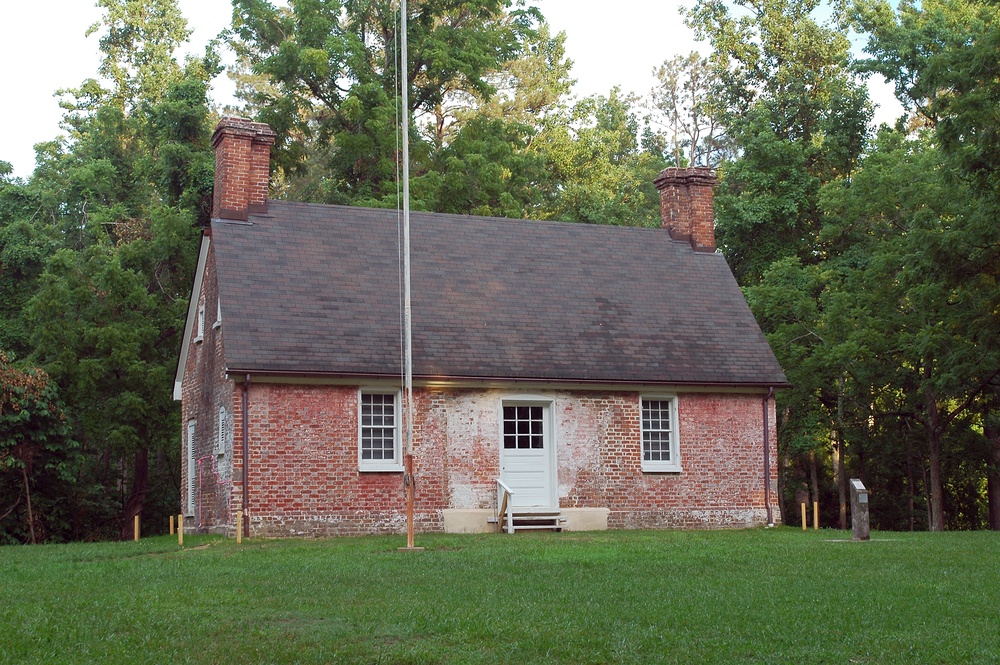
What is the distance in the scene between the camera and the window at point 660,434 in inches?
933

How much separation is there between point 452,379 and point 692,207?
9041mm

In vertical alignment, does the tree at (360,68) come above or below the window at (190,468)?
above

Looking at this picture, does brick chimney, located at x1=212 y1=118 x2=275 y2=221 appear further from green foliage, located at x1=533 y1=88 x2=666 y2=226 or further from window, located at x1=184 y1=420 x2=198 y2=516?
green foliage, located at x1=533 y1=88 x2=666 y2=226

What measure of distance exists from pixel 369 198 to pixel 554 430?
1394 cm

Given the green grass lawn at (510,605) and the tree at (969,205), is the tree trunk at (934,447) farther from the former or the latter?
the green grass lawn at (510,605)

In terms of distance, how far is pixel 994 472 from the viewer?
1266 inches

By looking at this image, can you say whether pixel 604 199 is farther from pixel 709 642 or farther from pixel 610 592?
pixel 709 642

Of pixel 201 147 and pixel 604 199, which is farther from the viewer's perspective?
pixel 604 199

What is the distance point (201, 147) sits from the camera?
3525 cm

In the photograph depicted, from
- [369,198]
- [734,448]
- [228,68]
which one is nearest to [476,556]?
[734,448]

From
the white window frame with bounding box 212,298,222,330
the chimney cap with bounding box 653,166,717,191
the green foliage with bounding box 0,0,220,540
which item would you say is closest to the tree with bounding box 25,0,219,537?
the green foliage with bounding box 0,0,220,540

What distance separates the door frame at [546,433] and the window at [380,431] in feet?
6.51

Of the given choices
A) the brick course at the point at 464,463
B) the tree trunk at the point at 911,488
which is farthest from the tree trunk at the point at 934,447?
the brick course at the point at 464,463

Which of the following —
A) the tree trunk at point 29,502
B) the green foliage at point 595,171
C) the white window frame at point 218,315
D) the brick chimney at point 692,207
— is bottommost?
the tree trunk at point 29,502
